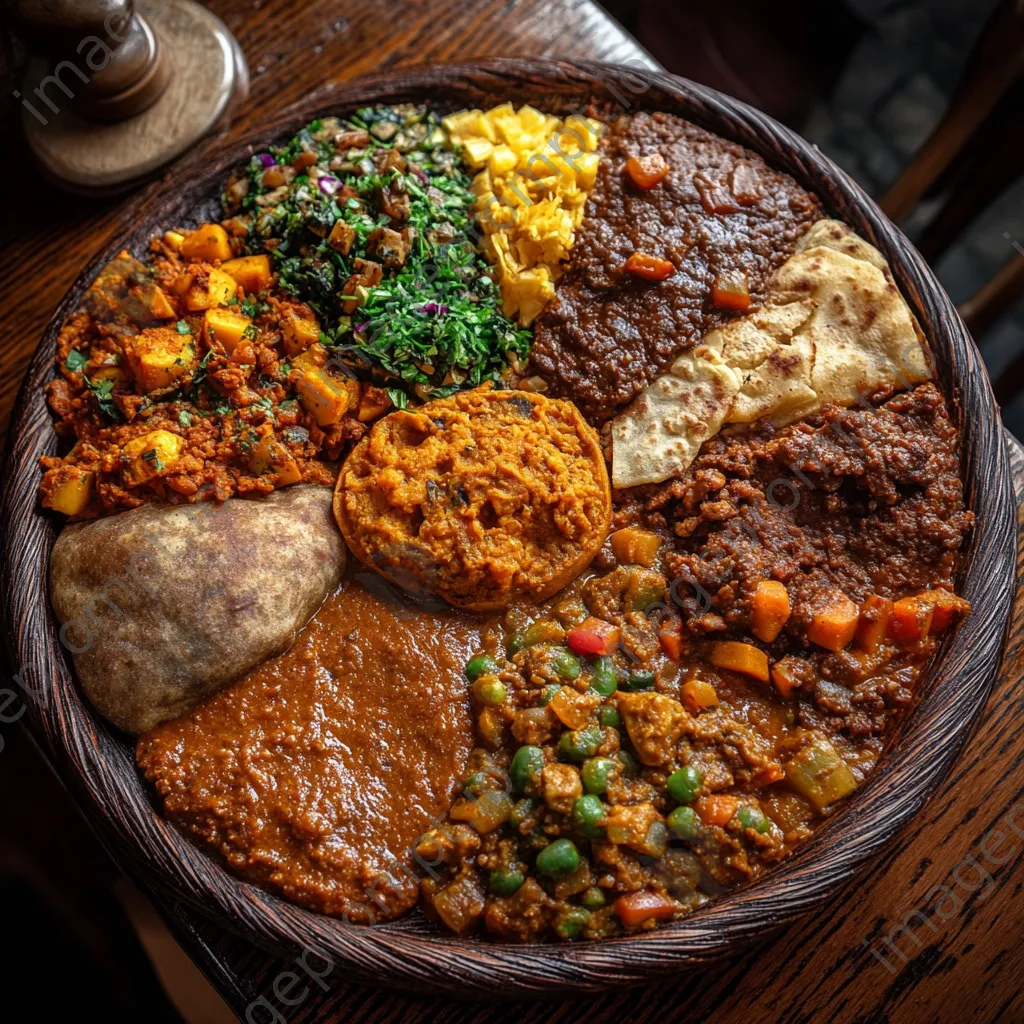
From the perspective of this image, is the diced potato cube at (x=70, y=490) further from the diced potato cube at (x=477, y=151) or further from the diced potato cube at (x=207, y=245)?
the diced potato cube at (x=477, y=151)

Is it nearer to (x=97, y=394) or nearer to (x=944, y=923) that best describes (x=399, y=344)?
(x=97, y=394)

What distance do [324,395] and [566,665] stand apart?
1.32 metres

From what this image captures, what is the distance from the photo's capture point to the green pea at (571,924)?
2754 millimetres

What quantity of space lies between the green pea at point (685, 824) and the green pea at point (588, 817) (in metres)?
0.24

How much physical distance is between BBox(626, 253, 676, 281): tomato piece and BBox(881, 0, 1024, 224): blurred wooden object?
189 cm

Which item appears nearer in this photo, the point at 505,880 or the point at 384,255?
the point at 505,880

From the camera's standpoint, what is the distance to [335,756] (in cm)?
304

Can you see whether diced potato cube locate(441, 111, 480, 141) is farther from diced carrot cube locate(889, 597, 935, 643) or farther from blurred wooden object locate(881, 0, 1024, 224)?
diced carrot cube locate(889, 597, 935, 643)

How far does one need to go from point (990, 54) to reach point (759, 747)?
10.7ft

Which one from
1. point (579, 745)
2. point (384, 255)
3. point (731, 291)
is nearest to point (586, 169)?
point (731, 291)

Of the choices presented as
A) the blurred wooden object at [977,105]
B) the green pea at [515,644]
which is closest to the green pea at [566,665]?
the green pea at [515,644]

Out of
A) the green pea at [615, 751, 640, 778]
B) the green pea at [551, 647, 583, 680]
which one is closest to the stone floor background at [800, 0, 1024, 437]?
the green pea at [551, 647, 583, 680]

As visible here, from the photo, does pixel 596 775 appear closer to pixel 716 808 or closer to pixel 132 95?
pixel 716 808

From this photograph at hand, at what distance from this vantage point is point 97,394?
3285 millimetres
